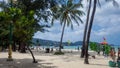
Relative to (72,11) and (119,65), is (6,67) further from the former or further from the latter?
(72,11)

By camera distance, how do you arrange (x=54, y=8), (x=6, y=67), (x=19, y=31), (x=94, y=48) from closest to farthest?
(x=6, y=67) < (x=19, y=31) < (x=94, y=48) < (x=54, y=8)

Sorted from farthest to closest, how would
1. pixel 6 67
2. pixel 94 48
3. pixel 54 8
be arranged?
pixel 54 8 → pixel 94 48 → pixel 6 67

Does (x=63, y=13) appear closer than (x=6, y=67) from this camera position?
No

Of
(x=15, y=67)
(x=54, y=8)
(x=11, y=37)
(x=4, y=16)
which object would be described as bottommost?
(x=15, y=67)

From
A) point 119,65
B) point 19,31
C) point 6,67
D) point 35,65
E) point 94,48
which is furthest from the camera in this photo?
point 94,48

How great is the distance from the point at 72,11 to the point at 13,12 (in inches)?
1022

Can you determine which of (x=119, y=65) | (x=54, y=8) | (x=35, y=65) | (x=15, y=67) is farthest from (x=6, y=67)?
(x=54, y=8)

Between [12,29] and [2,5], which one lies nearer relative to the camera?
[12,29]

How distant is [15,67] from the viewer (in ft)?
85.5

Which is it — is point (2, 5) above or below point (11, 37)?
above

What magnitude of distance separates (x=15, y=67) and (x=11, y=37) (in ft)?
12.8

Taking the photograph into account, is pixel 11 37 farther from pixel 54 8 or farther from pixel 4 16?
pixel 54 8

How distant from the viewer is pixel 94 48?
48.9 m

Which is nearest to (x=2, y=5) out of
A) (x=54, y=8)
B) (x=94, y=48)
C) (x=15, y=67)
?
(x=54, y=8)
